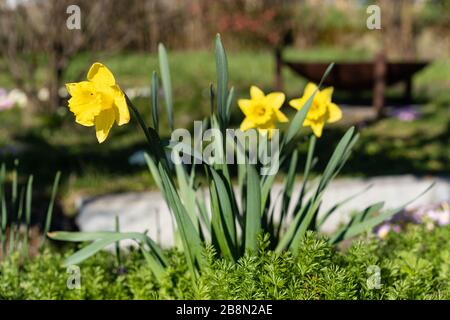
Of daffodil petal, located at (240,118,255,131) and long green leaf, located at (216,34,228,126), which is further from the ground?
long green leaf, located at (216,34,228,126)

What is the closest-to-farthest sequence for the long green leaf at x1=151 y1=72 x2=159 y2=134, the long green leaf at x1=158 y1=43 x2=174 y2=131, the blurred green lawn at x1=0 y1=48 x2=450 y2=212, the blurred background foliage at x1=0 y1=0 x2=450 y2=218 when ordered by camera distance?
the long green leaf at x1=151 y1=72 x2=159 y2=134, the long green leaf at x1=158 y1=43 x2=174 y2=131, the blurred green lawn at x1=0 y1=48 x2=450 y2=212, the blurred background foliage at x1=0 y1=0 x2=450 y2=218

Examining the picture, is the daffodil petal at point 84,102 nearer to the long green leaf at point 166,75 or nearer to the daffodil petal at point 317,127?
the long green leaf at point 166,75

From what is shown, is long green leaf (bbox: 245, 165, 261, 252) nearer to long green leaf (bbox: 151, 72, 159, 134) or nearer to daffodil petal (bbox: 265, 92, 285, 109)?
long green leaf (bbox: 151, 72, 159, 134)

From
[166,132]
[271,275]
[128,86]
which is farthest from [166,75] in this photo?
[128,86]

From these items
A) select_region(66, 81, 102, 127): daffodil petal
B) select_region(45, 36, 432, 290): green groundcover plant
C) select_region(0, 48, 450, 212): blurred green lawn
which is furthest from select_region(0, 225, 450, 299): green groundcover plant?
select_region(0, 48, 450, 212): blurred green lawn

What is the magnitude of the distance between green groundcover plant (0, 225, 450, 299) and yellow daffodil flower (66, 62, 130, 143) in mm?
436

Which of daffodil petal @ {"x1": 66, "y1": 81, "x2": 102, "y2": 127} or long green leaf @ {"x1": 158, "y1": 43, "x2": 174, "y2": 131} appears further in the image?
long green leaf @ {"x1": 158, "y1": 43, "x2": 174, "y2": 131}

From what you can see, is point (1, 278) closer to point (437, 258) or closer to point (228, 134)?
point (228, 134)

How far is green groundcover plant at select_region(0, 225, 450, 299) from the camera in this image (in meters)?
1.74

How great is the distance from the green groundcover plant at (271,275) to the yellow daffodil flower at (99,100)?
436 mm

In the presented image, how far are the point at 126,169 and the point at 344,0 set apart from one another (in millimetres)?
13025

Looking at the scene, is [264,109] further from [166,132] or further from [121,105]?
[166,132]

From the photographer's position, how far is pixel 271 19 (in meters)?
14.2

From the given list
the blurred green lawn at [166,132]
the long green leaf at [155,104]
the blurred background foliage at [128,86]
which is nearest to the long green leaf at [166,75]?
the long green leaf at [155,104]
